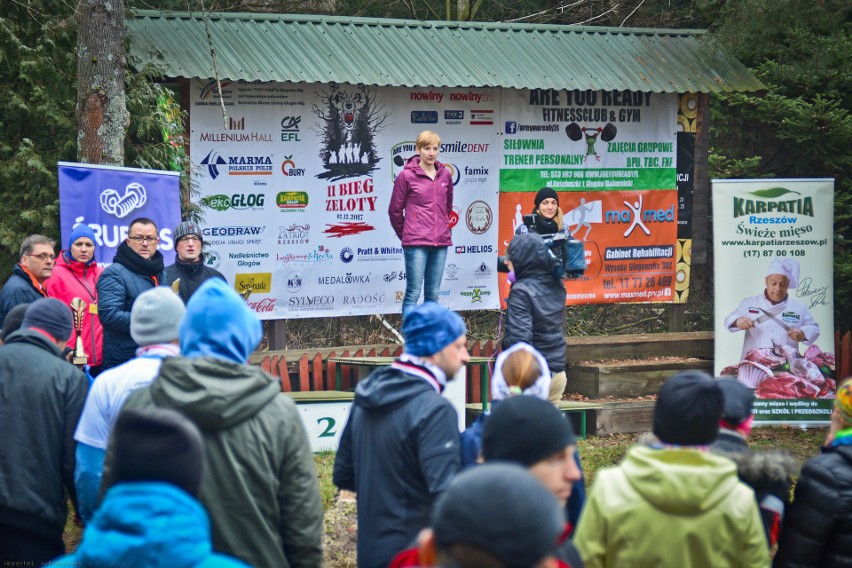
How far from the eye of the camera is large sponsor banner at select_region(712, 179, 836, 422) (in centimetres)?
1014

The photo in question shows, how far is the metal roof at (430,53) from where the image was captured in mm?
9875

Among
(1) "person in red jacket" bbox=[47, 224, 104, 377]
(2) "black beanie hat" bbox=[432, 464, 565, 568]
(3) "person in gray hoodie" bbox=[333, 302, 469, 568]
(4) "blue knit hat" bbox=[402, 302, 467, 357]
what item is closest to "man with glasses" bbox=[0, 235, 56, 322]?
(1) "person in red jacket" bbox=[47, 224, 104, 377]

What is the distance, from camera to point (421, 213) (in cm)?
976

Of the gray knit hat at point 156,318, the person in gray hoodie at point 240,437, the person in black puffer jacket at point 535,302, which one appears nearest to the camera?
the person in gray hoodie at point 240,437

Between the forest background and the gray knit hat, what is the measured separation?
4.79 meters

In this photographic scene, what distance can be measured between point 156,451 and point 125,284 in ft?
15.4

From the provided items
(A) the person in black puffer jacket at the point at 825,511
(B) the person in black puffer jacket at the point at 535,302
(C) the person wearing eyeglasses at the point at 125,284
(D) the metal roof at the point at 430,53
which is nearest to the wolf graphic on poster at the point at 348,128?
(D) the metal roof at the point at 430,53

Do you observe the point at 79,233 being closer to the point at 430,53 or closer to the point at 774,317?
the point at 430,53

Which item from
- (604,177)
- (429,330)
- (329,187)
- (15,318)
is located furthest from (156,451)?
→ (604,177)

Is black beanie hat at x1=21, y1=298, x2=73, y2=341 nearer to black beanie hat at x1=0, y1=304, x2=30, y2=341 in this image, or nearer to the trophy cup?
black beanie hat at x1=0, y1=304, x2=30, y2=341

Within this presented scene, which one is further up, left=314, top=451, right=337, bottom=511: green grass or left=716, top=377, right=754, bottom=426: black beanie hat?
left=716, top=377, right=754, bottom=426: black beanie hat

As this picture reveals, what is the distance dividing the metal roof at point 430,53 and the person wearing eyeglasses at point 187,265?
226 cm

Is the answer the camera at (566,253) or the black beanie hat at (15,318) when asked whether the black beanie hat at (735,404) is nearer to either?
the black beanie hat at (15,318)

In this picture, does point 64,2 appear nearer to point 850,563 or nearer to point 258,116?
point 258,116
